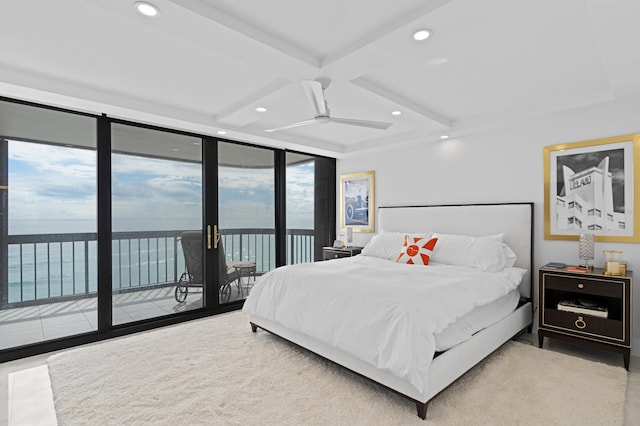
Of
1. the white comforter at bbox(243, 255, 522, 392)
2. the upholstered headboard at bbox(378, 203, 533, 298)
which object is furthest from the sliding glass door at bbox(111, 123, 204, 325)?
the upholstered headboard at bbox(378, 203, 533, 298)

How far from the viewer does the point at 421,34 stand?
6.53ft

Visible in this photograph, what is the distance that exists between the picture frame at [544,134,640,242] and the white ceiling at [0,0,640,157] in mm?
472

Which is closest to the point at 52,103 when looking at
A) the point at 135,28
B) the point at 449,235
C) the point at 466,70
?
the point at 135,28

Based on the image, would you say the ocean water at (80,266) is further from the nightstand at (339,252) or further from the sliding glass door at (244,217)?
the nightstand at (339,252)

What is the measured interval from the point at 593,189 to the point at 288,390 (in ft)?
11.6

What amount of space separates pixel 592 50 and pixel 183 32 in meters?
2.86

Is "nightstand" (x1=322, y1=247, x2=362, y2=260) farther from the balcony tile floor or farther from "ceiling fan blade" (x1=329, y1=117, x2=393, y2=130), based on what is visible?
"ceiling fan blade" (x1=329, y1=117, x2=393, y2=130)

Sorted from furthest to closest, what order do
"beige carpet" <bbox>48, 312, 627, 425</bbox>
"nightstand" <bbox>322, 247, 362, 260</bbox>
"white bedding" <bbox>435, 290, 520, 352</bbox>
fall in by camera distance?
"nightstand" <bbox>322, 247, 362, 260</bbox> < "white bedding" <bbox>435, 290, 520, 352</bbox> < "beige carpet" <bbox>48, 312, 627, 425</bbox>

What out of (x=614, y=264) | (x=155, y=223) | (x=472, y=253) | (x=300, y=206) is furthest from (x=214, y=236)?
(x=614, y=264)

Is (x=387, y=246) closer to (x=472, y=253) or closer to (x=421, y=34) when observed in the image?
(x=472, y=253)

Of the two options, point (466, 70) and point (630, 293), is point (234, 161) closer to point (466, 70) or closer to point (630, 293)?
point (466, 70)

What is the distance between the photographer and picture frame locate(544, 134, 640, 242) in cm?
313

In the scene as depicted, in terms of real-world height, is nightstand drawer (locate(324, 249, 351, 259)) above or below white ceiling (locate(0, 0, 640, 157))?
below

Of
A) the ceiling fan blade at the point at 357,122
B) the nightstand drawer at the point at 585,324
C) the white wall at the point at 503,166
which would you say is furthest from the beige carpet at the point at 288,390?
the ceiling fan blade at the point at 357,122
